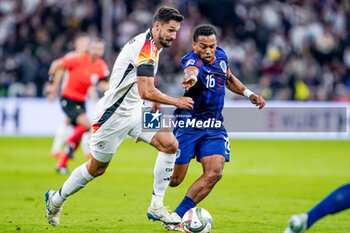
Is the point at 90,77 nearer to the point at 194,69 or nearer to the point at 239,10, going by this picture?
the point at 194,69

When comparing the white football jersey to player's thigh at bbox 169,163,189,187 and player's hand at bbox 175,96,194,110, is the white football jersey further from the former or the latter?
player's thigh at bbox 169,163,189,187

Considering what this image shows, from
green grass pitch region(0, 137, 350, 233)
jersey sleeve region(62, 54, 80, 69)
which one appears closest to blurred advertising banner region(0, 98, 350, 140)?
green grass pitch region(0, 137, 350, 233)

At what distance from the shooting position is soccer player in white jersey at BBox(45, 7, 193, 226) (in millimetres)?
6680

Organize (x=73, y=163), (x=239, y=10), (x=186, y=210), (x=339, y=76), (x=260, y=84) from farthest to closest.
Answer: (x=239, y=10) < (x=339, y=76) < (x=260, y=84) < (x=73, y=163) < (x=186, y=210)

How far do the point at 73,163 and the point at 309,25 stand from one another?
14227 millimetres

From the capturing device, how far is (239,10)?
25656 mm

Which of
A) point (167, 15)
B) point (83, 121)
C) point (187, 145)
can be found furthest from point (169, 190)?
point (167, 15)

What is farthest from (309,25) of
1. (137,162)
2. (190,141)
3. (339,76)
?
(190,141)

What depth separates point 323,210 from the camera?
209 inches

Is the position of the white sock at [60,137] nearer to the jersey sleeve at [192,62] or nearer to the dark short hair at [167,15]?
the jersey sleeve at [192,62]

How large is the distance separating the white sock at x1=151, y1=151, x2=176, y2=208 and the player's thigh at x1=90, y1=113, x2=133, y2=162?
1.71ft

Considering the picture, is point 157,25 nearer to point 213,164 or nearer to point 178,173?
point 213,164

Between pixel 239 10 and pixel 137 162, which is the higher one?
pixel 239 10

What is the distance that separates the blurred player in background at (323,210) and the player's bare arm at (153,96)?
1697 millimetres
